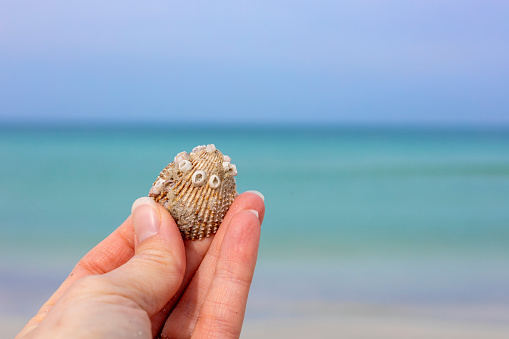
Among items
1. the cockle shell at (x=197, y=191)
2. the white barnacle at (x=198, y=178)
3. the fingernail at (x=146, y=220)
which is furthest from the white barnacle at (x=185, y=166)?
the fingernail at (x=146, y=220)

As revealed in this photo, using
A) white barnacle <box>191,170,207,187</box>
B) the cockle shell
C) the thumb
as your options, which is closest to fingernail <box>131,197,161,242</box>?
the thumb

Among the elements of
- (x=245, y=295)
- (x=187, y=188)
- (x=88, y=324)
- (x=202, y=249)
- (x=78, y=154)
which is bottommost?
(x=88, y=324)

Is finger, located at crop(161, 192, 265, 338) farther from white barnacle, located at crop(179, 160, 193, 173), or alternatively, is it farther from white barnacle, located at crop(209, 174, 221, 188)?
A: white barnacle, located at crop(179, 160, 193, 173)

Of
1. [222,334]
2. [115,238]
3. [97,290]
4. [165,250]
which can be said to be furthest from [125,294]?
[115,238]

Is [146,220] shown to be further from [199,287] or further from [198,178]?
[199,287]

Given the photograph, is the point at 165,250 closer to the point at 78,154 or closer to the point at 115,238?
the point at 115,238

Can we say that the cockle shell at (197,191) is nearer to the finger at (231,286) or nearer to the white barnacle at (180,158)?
the white barnacle at (180,158)

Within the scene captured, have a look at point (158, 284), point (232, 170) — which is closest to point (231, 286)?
point (158, 284)
